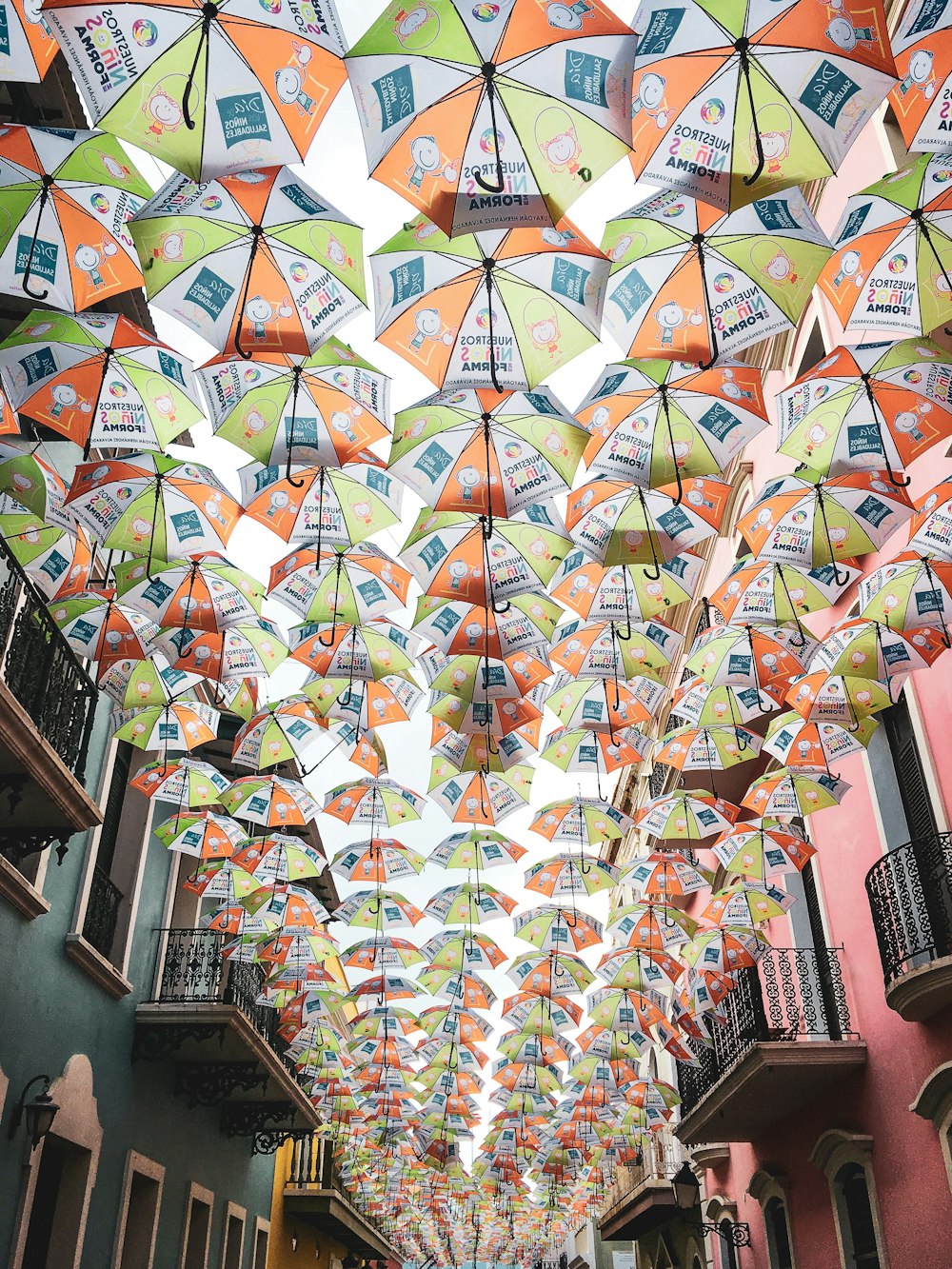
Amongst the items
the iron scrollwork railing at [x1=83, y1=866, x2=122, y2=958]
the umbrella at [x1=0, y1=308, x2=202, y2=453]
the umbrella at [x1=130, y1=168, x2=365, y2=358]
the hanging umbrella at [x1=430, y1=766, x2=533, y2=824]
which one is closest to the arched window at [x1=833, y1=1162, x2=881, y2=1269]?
the hanging umbrella at [x1=430, y1=766, x2=533, y2=824]

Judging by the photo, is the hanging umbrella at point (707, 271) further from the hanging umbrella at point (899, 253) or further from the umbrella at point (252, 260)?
the umbrella at point (252, 260)

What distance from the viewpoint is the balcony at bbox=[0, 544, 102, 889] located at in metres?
8.54

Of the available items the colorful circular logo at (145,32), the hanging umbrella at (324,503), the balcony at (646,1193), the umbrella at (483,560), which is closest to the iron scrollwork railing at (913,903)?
the umbrella at (483,560)

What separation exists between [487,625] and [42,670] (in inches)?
162

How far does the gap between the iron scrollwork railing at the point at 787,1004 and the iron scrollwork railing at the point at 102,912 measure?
28.3ft

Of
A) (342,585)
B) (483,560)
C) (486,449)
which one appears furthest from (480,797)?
(486,449)

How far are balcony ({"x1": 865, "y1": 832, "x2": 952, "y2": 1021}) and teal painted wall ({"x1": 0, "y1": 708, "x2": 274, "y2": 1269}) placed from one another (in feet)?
29.1

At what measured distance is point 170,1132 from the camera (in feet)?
51.3

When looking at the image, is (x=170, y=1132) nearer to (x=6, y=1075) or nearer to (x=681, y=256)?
(x=6, y=1075)

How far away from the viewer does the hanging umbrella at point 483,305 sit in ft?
20.7

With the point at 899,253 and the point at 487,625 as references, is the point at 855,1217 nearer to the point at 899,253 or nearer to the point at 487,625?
the point at 487,625

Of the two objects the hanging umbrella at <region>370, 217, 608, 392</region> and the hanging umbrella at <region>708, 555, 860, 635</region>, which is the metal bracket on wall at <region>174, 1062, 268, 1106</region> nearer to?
the hanging umbrella at <region>708, 555, 860, 635</region>

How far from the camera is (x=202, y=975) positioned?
15422 millimetres

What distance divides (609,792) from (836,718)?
21.7 m
